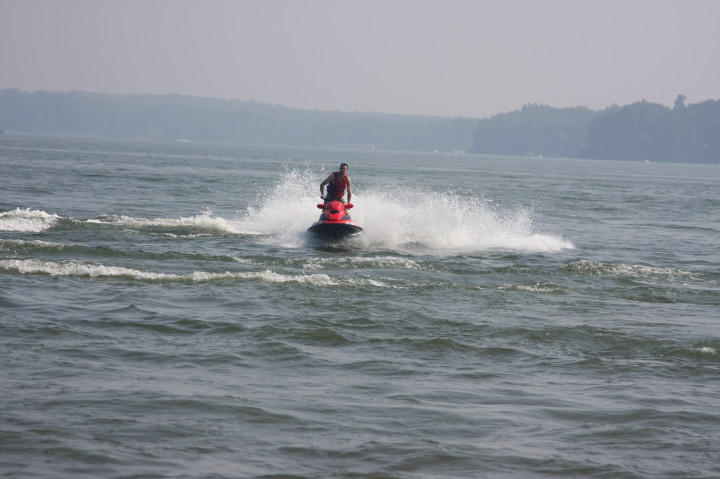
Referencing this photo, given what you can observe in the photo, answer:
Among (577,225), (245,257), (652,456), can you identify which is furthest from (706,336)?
(577,225)

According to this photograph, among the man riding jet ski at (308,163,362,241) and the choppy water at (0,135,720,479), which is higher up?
the man riding jet ski at (308,163,362,241)

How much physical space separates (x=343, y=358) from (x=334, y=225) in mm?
10366

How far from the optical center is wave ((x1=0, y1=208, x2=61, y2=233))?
19970 millimetres

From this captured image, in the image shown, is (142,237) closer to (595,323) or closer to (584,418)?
(595,323)

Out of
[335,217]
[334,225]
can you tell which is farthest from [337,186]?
[334,225]

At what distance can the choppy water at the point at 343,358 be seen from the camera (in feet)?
24.2

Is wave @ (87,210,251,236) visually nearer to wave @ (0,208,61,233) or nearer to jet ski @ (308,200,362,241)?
wave @ (0,208,61,233)

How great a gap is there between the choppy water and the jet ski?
1.01ft

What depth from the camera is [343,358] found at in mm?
10422

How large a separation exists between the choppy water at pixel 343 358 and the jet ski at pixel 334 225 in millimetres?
309

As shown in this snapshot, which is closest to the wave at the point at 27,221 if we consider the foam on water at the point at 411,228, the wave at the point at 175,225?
the wave at the point at 175,225

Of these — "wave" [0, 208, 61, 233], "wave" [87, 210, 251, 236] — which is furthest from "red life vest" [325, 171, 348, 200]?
"wave" [0, 208, 61, 233]

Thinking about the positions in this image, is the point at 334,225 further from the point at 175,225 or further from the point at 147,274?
the point at 147,274

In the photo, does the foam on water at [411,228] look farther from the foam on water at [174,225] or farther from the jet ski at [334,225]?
the foam on water at [174,225]
